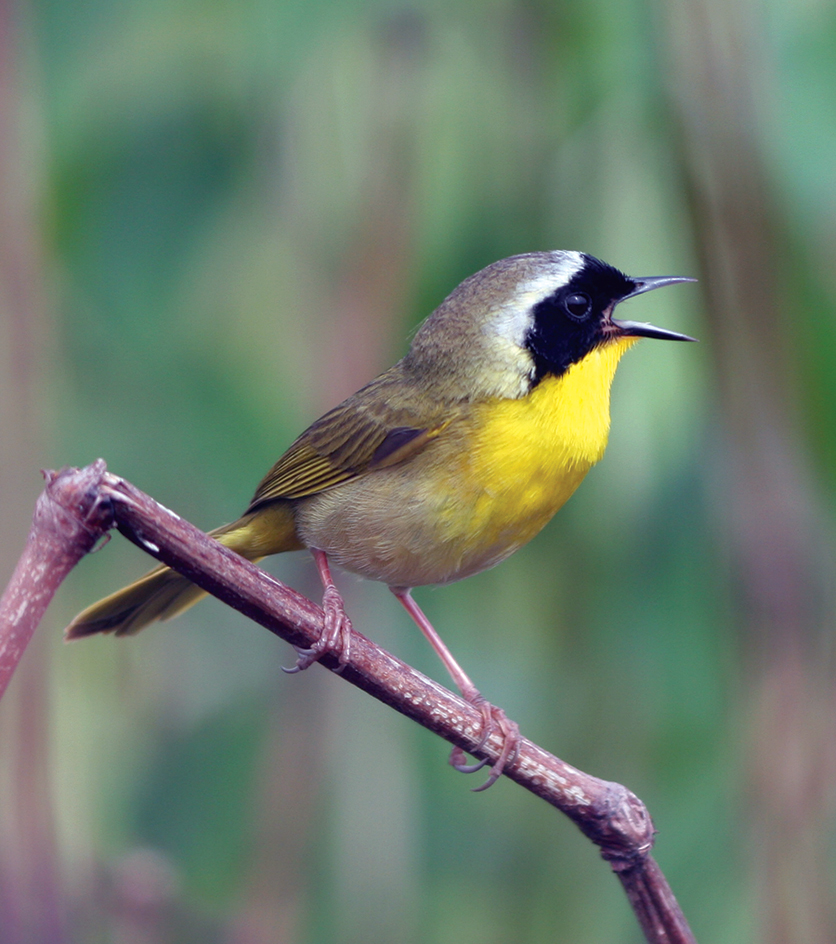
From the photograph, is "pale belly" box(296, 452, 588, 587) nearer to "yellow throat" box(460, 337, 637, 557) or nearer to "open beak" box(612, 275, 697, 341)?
"yellow throat" box(460, 337, 637, 557)

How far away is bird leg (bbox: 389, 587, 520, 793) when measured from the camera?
293 cm

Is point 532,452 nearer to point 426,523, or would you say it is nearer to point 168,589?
point 426,523

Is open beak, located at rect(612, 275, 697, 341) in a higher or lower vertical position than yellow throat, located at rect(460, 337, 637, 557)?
higher

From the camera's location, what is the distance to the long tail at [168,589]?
3.02 m

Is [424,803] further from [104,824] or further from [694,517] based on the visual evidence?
[694,517]

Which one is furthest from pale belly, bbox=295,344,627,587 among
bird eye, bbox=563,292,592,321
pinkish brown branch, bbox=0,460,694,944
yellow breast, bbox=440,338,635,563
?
pinkish brown branch, bbox=0,460,694,944

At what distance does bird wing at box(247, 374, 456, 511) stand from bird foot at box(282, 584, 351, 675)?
37 centimetres

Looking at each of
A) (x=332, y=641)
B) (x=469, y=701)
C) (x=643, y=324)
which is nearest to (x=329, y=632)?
(x=332, y=641)

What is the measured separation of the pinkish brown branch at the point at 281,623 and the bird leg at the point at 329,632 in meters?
0.04

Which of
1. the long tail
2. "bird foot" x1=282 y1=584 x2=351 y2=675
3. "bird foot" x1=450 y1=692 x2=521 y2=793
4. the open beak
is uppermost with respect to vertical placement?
the open beak

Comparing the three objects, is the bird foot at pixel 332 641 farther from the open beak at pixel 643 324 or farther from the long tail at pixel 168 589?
the open beak at pixel 643 324

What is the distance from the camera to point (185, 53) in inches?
139

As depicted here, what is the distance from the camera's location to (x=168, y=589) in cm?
315

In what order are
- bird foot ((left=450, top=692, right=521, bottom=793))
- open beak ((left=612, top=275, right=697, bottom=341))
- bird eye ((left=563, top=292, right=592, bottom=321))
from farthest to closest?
bird eye ((left=563, top=292, right=592, bottom=321))
open beak ((left=612, top=275, right=697, bottom=341))
bird foot ((left=450, top=692, right=521, bottom=793))
